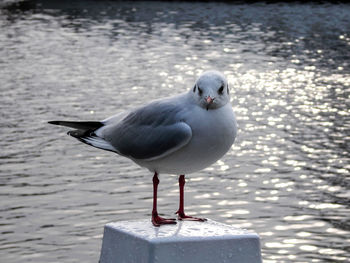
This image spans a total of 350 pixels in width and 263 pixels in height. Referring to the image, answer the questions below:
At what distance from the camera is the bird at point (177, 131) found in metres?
7.38

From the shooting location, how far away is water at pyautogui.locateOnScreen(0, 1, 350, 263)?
17.1m

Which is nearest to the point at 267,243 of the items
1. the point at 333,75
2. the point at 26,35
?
the point at 333,75

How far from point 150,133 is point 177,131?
599 mm

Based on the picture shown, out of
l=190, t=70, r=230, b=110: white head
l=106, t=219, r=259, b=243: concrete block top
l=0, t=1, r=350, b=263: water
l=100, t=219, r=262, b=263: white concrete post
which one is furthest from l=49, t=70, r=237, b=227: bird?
l=0, t=1, r=350, b=263: water

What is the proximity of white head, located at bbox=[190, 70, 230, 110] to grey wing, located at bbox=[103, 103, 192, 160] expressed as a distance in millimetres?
372

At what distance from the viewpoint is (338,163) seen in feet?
73.2

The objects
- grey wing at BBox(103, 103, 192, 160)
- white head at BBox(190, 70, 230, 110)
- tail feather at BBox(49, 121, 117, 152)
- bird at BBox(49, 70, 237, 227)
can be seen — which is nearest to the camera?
white head at BBox(190, 70, 230, 110)

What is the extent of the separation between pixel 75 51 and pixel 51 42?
342cm

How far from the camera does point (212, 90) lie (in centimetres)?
725

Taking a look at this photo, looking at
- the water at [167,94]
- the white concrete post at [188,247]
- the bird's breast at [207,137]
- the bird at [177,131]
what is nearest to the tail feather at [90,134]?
the bird at [177,131]

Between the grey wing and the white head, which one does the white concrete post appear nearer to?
the grey wing

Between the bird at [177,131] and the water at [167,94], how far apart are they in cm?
693

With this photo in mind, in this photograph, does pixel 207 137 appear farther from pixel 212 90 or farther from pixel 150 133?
pixel 150 133

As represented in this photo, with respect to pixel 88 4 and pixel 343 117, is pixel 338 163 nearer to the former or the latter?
pixel 343 117
